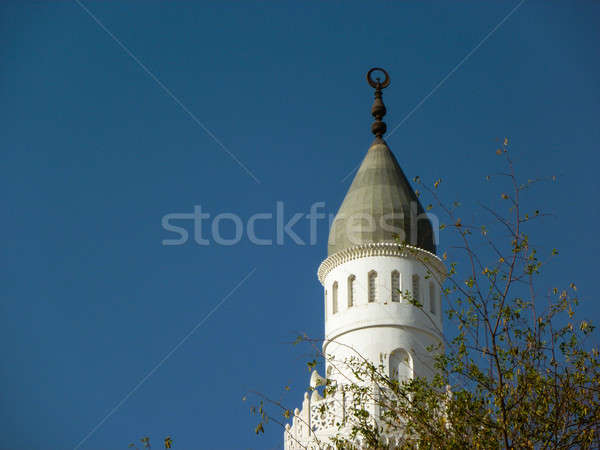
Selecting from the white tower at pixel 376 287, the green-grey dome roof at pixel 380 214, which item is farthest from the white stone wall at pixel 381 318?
the green-grey dome roof at pixel 380 214

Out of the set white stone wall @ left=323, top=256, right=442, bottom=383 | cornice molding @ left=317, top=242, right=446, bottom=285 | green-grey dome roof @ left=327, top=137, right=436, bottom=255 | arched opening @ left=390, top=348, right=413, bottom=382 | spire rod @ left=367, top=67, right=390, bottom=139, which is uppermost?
spire rod @ left=367, top=67, right=390, bottom=139

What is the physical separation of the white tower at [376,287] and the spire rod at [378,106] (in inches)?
60.0

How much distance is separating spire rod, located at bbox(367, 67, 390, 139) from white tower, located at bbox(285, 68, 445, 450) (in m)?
1.53

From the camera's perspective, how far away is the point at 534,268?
54.7 ft

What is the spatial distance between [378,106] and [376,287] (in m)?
6.17

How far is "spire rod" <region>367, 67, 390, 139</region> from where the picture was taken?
31.9m

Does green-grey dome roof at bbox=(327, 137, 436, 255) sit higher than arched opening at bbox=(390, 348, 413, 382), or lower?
higher

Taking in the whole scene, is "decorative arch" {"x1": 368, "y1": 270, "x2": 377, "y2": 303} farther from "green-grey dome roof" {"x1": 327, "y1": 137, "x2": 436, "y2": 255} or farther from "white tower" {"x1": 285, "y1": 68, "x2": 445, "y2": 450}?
"green-grey dome roof" {"x1": 327, "y1": 137, "x2": 436, "y2": 255}

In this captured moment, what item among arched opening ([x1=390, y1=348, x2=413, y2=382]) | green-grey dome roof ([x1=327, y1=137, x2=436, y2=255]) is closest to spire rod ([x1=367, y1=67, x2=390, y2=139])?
green-grey dome roof ([x1=327, y1=137, x2=436, y2=255])

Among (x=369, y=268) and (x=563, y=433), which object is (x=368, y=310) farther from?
(x=563, y=433)

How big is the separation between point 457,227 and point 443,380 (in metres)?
2.73

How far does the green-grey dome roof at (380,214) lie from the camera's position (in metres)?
29.2

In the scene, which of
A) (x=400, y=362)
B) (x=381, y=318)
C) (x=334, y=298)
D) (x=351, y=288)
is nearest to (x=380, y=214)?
(x=351, y=288)

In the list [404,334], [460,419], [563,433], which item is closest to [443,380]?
[460,419]
